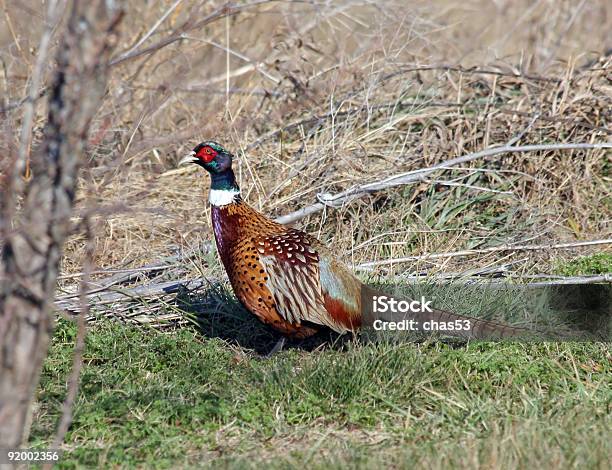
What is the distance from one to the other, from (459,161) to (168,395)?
2.55 meters

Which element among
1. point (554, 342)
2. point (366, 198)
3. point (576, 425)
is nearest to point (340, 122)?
point (366, 198)

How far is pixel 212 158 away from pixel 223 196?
8.2 inches

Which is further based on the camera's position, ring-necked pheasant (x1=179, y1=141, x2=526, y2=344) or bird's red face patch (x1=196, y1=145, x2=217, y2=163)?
bird's red face patch (x1=196, y1=145, x2=217, y2=163)

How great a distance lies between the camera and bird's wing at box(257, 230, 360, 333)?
15.3 ft

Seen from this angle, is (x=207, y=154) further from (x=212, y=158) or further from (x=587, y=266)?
(x=587, y=266)

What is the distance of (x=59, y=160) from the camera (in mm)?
2615

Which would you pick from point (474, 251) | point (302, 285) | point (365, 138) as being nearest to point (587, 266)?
point (474, 251)

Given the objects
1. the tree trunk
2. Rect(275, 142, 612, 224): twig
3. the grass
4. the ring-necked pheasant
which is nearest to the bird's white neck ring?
the ring-necked pheasant

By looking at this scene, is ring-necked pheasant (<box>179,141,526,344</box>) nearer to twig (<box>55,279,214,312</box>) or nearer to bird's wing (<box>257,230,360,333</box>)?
bird's wing (<box>257,230,360,333</box>)

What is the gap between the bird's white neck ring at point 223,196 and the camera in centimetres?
487

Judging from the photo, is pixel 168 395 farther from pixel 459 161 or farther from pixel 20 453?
pixel 459 161

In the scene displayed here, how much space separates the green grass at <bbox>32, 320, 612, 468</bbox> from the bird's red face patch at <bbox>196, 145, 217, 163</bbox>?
0.94m

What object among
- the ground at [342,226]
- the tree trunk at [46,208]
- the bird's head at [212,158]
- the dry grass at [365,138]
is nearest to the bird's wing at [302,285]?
the ground at [342,226]

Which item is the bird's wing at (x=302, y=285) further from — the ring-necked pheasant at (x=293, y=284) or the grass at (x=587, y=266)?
the grass at (x=587, y=266)
